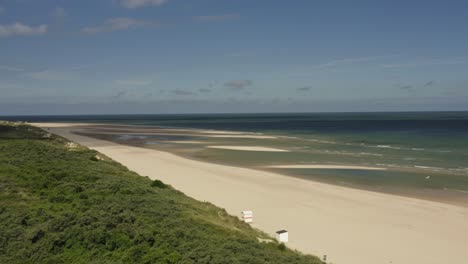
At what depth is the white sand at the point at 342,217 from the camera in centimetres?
1700

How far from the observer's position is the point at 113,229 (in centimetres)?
1427

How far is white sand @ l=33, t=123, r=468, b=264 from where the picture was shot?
1700cm

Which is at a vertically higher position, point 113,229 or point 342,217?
point 113,229

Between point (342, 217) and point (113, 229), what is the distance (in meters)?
12.8

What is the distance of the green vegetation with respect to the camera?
1254cm

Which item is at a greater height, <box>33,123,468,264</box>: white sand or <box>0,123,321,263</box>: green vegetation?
<box>0,123,321,263</box>: green vegetation

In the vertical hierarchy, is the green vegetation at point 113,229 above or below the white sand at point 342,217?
above

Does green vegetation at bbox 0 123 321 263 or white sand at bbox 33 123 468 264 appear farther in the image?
white sand at bbox 33 123 468 264

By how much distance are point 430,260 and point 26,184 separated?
60.4 feet

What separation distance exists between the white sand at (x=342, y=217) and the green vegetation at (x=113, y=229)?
10.7ft

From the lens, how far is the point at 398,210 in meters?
23.8

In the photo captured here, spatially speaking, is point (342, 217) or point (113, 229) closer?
point (113, 229)

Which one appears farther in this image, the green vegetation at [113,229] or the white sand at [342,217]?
the white sand at [342,217]

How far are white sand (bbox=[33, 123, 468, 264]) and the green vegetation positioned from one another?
128 inches
